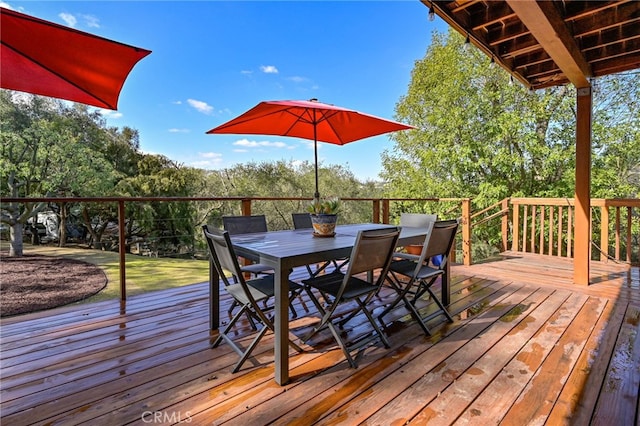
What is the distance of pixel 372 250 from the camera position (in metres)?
2.17

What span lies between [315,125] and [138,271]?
7.36 metres

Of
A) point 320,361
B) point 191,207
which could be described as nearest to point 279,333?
point 320,361

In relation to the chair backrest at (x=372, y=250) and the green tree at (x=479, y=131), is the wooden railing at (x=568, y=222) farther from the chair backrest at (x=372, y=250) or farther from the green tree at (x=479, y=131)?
the chair backrest at (x=372, y=250)

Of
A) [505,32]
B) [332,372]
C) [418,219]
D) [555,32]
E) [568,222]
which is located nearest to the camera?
[332,372]

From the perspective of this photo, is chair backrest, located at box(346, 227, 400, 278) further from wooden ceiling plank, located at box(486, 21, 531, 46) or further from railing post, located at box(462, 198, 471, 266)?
railing post, located at box(462, 198, 471, 266)

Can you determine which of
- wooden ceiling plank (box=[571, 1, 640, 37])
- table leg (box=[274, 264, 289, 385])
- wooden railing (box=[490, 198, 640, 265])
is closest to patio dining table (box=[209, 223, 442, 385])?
table leg (box=[274, 264, 289, 385])

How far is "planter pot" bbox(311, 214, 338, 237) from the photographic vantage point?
2.82m

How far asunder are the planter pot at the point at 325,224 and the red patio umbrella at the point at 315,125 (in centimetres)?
45

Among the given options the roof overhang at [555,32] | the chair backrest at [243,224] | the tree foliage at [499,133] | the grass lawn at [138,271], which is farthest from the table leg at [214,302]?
the tree foliage at [499,133]

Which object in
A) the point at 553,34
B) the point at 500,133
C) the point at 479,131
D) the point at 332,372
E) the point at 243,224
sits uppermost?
the point at 479,131

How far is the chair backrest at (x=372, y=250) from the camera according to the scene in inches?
81.2

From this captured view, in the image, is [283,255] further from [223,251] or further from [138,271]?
[138,271]

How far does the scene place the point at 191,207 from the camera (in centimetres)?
1225

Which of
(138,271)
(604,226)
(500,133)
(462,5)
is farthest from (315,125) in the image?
(138,271)
